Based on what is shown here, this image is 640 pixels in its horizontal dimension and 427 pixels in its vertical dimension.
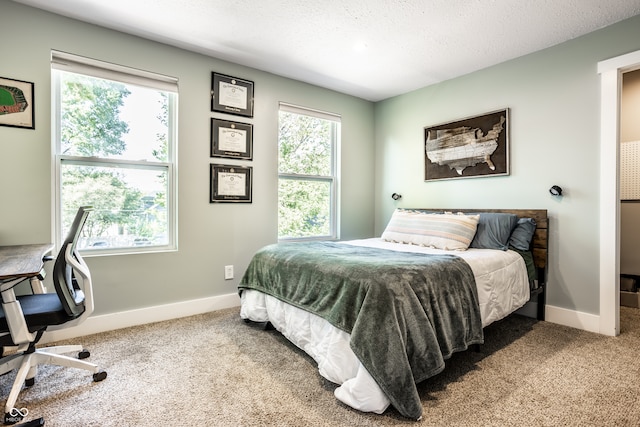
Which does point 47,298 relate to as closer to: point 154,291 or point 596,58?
point 154,291

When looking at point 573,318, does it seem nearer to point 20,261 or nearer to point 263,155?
point 263,155

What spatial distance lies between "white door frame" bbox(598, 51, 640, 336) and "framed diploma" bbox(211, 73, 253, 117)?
3.00 meters

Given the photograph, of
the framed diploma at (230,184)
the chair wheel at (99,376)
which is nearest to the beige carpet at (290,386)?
the chair wheel at (99,376)

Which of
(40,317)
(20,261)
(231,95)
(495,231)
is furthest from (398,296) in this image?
(231,95)

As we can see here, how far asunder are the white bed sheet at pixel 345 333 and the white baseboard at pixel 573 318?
46 centimetres

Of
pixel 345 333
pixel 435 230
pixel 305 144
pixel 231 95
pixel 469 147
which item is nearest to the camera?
pixel 345 333

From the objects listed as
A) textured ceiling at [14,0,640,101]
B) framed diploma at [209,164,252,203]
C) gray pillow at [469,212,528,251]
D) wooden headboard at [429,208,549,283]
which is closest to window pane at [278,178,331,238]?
framed diploma at [209,164,252,203]

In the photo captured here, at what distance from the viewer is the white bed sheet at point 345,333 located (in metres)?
1.52

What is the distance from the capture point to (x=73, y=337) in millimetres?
2410

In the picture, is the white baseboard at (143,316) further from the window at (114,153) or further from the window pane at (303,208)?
the window pane at (303,208)

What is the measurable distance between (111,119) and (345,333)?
2.49 m

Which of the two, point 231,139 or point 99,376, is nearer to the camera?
point 99,376

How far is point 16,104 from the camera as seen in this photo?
2230 millimetres

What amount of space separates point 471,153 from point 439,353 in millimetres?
2338
